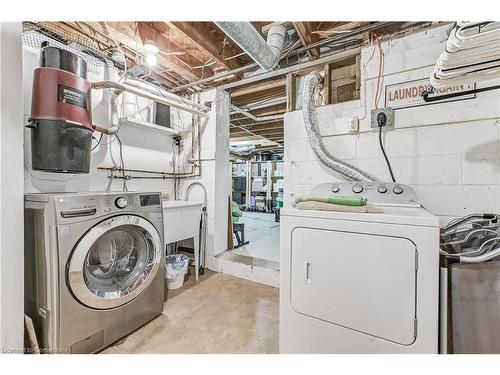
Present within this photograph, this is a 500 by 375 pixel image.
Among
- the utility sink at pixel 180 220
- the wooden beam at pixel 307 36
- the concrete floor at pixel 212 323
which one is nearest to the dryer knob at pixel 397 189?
the concrete floor at pixel 212 323

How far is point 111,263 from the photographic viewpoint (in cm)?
166

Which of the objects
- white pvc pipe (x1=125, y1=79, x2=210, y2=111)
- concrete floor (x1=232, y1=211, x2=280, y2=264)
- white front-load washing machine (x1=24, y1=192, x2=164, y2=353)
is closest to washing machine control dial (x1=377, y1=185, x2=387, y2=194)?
concrete floor (x1=232, y1=211, x2=280, y2=264)

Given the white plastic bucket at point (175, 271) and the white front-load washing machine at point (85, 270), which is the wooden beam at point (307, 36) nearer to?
the white front-load washing machine at point (85, 270)

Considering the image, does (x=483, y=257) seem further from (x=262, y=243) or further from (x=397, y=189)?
(x=262, y=243)

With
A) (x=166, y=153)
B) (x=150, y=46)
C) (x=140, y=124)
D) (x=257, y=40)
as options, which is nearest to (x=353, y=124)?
(x=257, y=40)

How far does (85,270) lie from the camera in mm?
1371

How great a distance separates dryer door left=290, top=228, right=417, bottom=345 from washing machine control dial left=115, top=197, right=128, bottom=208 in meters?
1.15

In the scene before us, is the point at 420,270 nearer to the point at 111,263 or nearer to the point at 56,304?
the point at 56,304

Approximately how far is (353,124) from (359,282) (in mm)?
1298

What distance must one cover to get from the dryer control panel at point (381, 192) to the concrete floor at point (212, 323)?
3.76ft

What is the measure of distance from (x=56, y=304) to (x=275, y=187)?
18.8 feet

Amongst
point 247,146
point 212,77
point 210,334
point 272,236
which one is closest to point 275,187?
point 247,146

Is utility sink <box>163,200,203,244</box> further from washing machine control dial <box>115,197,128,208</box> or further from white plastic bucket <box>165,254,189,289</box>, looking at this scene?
washing machine control dial <box>115,197,128,208</box>
